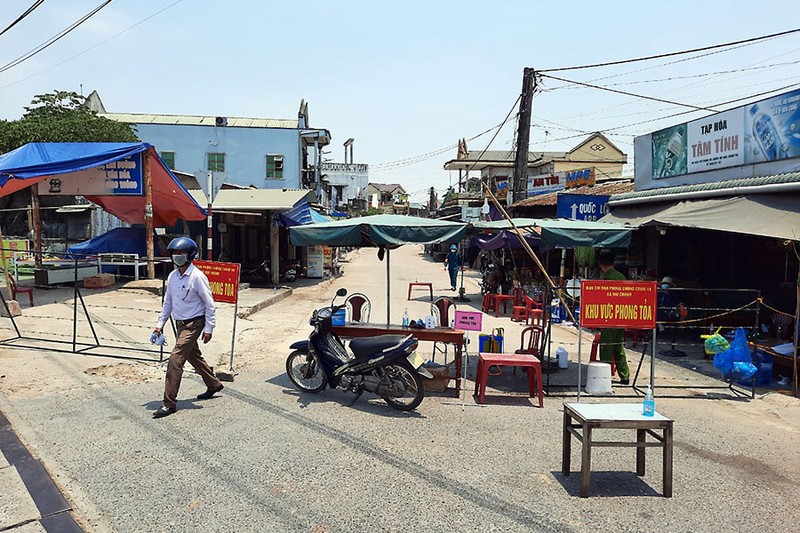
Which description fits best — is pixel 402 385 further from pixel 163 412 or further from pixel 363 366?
pixel 163 412

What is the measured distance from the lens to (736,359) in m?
7.82

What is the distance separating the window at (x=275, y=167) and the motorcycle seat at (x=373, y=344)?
35.1 meters

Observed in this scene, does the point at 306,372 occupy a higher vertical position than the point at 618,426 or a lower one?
lower

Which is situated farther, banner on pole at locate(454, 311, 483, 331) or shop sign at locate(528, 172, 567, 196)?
shop sign at locate(528, 172, 567, 196)

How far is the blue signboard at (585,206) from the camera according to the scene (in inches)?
555

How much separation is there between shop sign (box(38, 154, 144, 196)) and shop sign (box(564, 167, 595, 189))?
1837 cm

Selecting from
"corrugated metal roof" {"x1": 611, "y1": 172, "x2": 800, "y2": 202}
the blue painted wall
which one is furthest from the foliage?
"corrugated metal roof" {"x1": 611, "y1": 172, "x2": 800, "y2": 202}

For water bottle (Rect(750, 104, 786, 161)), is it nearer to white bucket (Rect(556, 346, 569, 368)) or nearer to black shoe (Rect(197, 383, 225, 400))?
white bucket (Rect(556, 346, 569, 368))

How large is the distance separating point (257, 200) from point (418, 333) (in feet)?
49.7

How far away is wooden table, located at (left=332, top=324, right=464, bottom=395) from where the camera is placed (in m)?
7.41

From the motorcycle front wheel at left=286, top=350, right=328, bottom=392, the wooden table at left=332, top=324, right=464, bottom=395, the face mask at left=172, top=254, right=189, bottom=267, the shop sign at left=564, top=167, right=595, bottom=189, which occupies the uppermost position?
the shop sign at left=564, top=167, right=595, bottom=189

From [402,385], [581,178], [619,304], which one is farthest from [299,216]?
[619,304]

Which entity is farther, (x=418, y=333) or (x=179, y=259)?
(x=418, y=333)

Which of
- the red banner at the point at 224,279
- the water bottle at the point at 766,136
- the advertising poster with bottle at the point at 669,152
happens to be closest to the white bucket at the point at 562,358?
the red banner at the point at 224,279
